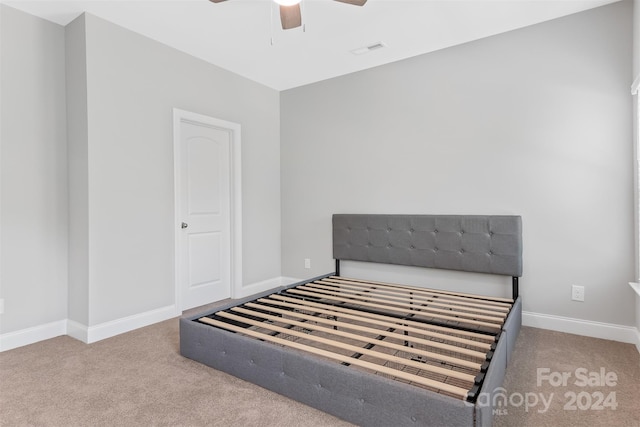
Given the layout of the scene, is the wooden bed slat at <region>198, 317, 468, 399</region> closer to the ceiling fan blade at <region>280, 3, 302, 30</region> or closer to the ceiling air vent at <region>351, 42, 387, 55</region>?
the ceiling fan blade at <region>280, 3, 302, 30</region>

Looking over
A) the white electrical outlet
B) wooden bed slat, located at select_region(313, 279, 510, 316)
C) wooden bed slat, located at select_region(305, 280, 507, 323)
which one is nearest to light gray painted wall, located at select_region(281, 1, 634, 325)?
the white electrical outlet

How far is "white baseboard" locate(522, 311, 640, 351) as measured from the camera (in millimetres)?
2586

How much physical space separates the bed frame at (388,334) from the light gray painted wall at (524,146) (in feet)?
0.70

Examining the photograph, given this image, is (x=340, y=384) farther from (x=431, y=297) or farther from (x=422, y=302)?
(x=431, y=297)

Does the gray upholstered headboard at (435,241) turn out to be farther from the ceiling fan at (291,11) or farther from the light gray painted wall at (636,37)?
the ceiling fan at (291,11)

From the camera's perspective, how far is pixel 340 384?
5.41 feet

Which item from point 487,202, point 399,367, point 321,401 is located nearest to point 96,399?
point 321,401

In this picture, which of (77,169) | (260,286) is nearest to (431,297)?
(260,286)

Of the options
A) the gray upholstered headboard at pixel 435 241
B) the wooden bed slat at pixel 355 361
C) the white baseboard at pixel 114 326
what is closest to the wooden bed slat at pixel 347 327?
the wooden bed slat at pixel 355 361

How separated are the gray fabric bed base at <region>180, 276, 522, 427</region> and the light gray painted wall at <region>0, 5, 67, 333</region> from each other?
1.38 meters

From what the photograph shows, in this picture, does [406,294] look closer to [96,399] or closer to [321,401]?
[321,401]

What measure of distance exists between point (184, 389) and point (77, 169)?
1.91 meters

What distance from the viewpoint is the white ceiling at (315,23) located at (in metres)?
2.58

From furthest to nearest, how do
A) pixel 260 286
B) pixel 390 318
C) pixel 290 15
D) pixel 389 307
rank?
1. pixel 260 286
2. pixel 389 307
3. pixel 390 318
4. pixel 290 15
